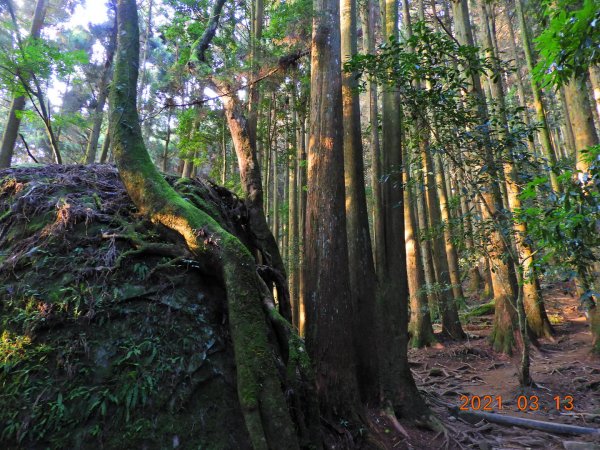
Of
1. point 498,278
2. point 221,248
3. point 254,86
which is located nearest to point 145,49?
point 254,86

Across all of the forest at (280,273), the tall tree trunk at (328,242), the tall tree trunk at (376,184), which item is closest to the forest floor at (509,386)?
the forest at (280,273)

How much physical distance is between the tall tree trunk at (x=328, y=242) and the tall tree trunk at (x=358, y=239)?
0.46 metres

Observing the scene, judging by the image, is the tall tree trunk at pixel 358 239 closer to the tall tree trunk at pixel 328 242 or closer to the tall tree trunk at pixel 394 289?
the tall tree trunk at pixel 394 289

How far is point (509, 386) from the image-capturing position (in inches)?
292

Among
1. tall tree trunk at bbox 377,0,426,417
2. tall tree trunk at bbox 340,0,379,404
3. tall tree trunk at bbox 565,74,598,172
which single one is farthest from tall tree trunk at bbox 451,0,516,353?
tall tree trunk at bbox 340,0,379,404

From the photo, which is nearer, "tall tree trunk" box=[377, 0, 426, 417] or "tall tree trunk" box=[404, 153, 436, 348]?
"tall tree trunk" box=[377, 0, 426, 417]

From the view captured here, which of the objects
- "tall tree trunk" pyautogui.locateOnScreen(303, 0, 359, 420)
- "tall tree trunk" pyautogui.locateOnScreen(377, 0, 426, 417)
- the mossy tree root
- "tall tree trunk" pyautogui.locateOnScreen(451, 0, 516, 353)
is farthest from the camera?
Answer: "tall tree trunk" pyautogui.locateOnScreen(451, 0, 516, 353)

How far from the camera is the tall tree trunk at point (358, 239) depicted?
498 centimetres

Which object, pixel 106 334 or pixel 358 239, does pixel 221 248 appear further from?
pixel 358 239

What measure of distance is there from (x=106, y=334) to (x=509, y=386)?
8.00m

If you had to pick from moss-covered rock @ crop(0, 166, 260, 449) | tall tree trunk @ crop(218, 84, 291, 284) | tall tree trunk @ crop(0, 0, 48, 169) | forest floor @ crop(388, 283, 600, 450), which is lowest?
forest floor @ crop(388, 283, 600, 450)

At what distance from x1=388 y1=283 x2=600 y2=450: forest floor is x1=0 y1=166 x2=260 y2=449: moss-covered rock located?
3.05 m

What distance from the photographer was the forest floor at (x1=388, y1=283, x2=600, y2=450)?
4977 mm

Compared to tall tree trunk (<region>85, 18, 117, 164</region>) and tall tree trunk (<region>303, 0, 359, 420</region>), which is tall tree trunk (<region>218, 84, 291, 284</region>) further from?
tall tree trunk (<region>85, 18, 117, 164</region>)
